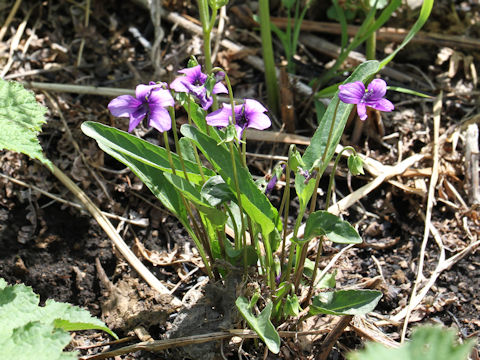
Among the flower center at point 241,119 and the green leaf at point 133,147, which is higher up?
the flower center at point 241,119

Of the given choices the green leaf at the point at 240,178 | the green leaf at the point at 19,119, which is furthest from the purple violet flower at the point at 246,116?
the green leaf at the point at 19,119

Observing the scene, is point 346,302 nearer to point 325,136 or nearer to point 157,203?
point 325,136

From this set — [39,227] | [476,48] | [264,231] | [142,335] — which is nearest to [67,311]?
[142,335]

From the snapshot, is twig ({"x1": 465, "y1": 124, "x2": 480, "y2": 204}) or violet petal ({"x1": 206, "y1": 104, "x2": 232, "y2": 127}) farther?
twig ({"x1": 465, "y1": 124, "x2": 480, "y2": 204})

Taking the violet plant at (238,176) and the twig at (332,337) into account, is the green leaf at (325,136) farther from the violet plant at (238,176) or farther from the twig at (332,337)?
the twig at (332,337)

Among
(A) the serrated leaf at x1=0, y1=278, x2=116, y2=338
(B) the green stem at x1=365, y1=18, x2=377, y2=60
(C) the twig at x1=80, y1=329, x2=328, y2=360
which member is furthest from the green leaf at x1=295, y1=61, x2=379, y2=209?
(B) the green stem at x1=365, y1=18, x2=377, y2=60

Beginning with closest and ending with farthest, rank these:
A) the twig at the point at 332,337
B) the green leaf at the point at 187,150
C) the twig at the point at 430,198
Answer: the twig at the point at 332,337 < the green leaf at the point at 187,150 < the twig at the point at 430,198

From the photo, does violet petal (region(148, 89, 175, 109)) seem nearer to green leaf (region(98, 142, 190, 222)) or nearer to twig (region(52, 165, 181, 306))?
green leaf (region(98, 142, 190, 222))
